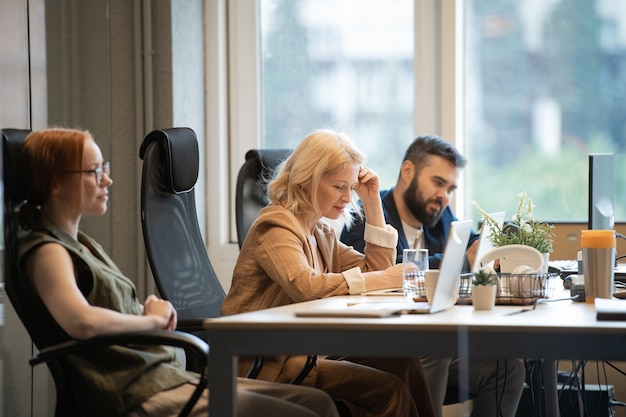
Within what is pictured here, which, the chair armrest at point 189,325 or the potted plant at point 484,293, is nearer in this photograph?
the potted plant at point 484,293

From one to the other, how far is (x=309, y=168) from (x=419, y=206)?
3.18 ft

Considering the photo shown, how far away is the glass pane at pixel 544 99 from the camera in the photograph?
3.99 metres

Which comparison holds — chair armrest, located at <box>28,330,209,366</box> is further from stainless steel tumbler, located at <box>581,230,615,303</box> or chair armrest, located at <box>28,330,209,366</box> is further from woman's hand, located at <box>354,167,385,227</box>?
woman's hand, located at <box>354,167,385,227</box>

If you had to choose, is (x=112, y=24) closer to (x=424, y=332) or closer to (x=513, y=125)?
(x=513, y=125)

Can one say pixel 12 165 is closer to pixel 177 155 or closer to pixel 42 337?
pixel 42 337

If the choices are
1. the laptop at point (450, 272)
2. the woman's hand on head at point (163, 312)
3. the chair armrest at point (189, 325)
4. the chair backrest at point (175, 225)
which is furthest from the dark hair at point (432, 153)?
the woman's hand on head at point (163, 312)

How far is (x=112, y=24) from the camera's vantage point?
3.94 m

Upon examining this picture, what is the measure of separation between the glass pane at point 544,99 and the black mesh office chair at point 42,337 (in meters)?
2.61

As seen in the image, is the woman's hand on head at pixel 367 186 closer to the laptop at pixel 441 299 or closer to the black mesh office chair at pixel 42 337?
the laptop at pixel 441 299

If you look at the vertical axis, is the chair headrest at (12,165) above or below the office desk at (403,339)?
above

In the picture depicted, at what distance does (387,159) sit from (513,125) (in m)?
0.61

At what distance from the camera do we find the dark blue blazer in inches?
127

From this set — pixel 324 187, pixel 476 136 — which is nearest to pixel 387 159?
pixel 476 136

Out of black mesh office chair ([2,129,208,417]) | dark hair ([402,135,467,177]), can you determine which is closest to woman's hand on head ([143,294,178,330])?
black mesh office chair ([2,129,208,417])
